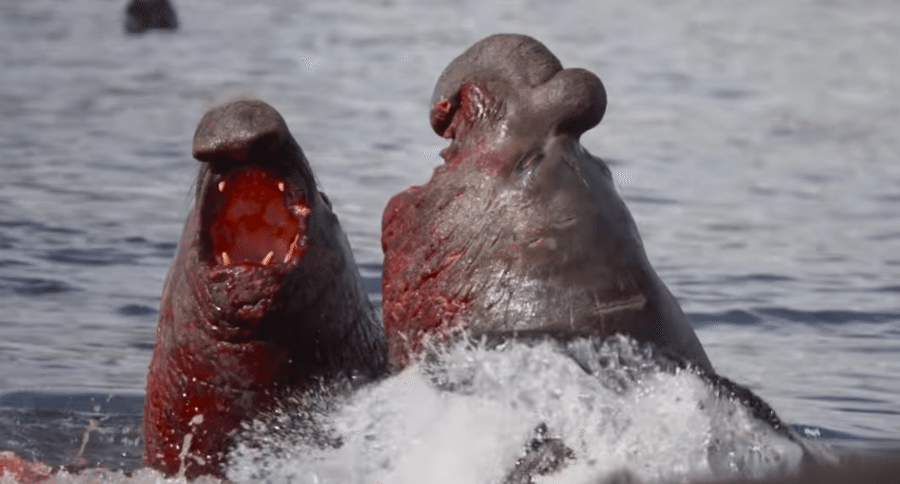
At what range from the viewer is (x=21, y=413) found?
6.21 metres

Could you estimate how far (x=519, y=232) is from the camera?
4.14 meters

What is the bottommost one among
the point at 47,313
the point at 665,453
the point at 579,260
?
the point at 47,313

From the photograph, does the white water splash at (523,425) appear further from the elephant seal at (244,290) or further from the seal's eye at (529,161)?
the seal's eye at (529,161)

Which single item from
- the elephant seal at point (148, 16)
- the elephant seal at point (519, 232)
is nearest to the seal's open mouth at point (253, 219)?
the elephant seal at point (519, 232)

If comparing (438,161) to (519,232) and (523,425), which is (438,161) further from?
(523,425)

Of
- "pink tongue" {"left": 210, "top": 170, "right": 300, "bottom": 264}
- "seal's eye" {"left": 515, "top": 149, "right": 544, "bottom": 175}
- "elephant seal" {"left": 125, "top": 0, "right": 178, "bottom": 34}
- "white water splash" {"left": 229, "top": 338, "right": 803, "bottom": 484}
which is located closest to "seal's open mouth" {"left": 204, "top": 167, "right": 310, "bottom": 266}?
"pink tongue" {"left": 210, "top": 170, "right": 300, "bottom": 264}

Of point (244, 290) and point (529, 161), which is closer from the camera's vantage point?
point (244, 290)

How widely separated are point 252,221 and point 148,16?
16.1 m

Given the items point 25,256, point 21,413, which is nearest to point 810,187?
point 25,256

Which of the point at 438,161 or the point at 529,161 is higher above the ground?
the point at 529,161

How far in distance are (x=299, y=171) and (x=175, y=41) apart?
1543cm

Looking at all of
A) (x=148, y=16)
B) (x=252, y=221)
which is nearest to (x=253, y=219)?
(x=252, y=221)

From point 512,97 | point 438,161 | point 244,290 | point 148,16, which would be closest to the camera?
point 244,290

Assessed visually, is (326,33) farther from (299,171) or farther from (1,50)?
(299,171)
